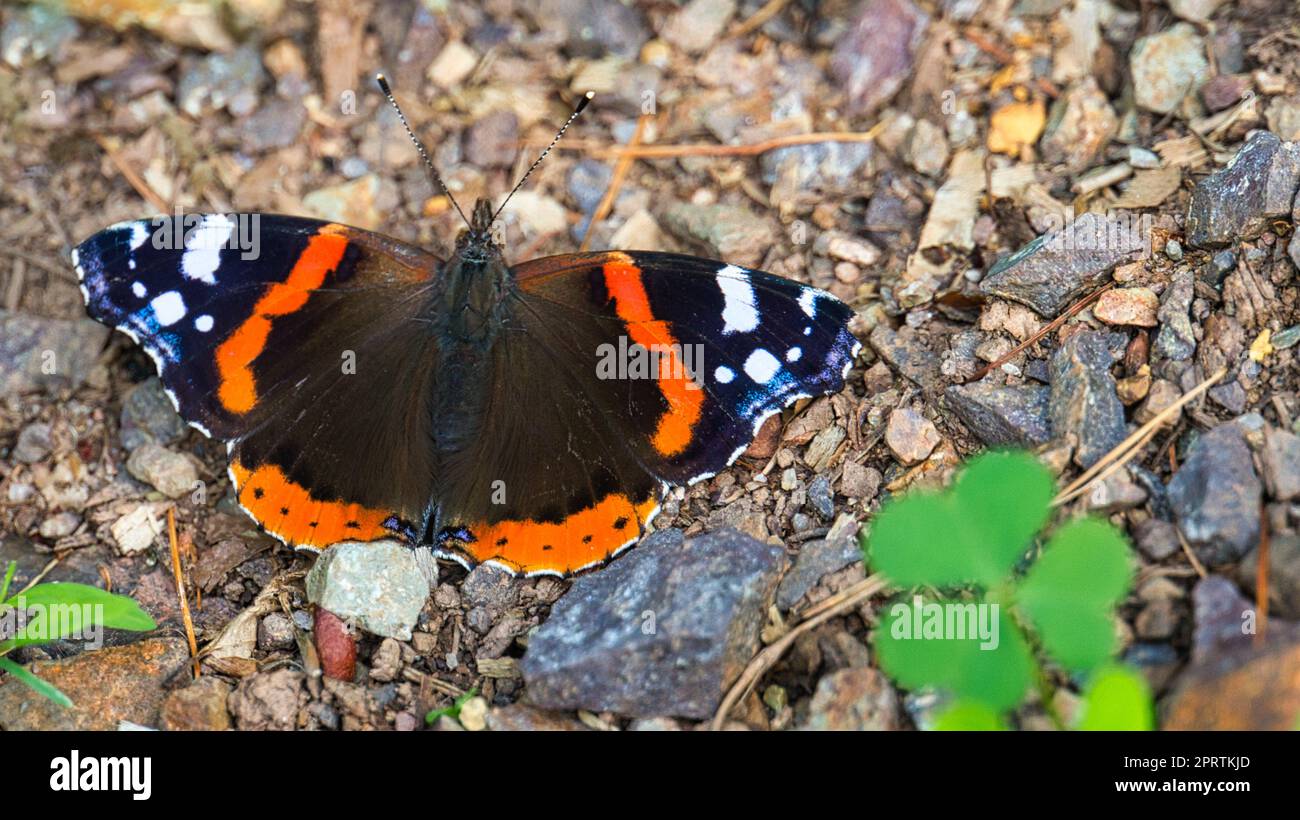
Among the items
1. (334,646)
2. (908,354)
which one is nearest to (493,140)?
(908,354)

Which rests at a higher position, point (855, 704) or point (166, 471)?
point (166, 471)

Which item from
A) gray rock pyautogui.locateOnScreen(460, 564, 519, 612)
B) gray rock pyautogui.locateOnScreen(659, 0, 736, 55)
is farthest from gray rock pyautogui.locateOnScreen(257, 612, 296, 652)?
gray rock pyautogui.locateOnScreen(659, 0, 736, 55)

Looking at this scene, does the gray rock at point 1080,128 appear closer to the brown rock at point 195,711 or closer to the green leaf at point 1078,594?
the green leaf at point 1078,594

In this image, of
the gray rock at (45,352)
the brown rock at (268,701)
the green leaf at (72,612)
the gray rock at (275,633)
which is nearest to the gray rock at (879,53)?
the gray rock at (275,633)

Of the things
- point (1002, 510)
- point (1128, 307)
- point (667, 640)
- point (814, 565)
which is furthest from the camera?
point (1128, 307)

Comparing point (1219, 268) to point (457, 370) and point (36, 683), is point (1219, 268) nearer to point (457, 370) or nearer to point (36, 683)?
point (457, 370)

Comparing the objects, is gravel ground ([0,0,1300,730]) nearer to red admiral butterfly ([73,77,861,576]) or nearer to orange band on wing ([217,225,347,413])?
red admiral butterfly ([73,77,861,576])

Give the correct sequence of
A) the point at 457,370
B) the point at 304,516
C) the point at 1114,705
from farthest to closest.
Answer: the point at 457,370 → the point at 304,516 → the point at 1114,705
